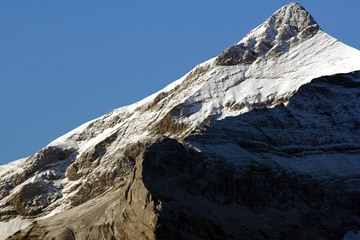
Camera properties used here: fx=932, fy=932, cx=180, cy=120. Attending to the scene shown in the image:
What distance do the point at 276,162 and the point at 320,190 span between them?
14.8ft

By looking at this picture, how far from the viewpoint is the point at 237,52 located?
445ft

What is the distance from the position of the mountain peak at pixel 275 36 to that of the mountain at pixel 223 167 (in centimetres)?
239

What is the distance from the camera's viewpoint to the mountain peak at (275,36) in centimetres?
13388

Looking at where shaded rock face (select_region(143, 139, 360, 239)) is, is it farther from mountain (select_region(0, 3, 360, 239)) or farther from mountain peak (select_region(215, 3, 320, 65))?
mountain peak (select_region(215, 3, 320, 65))

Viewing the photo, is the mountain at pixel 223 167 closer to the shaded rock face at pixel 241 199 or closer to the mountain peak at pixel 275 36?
the shaded rock face at pixel 241 199

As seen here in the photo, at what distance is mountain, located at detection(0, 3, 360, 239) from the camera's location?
220ft

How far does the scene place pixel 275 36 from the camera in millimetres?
138625

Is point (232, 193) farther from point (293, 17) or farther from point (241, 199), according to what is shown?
point (293, 17)

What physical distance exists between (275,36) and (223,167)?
69510mm

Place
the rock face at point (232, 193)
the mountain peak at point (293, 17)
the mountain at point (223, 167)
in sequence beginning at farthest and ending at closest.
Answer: the mountain peak at point (293, 17) < the mountain at point (223, 167) < the rock face at point (232, 193)

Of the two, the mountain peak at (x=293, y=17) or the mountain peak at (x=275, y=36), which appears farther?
the mountain peak at (x=293, y=17)

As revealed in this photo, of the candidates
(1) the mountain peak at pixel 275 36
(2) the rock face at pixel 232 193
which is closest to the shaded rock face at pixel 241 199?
(2) the rock face at pixel 232 193

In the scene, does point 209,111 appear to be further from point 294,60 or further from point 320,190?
point 320,190

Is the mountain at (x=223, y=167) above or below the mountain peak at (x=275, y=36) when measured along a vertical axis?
below
